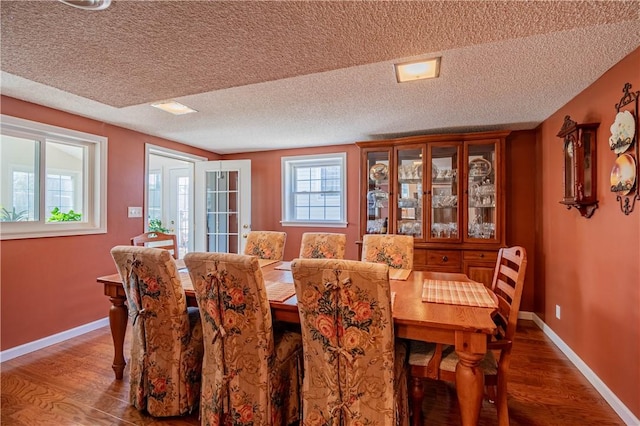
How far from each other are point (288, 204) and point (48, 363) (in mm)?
2998

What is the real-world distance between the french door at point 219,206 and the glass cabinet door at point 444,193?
8.01 ft

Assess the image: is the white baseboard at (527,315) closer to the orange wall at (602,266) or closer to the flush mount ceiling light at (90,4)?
the orange wall at (602,266)

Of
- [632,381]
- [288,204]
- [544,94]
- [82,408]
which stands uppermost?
[544,94]

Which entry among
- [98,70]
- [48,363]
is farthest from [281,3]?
[48,363]

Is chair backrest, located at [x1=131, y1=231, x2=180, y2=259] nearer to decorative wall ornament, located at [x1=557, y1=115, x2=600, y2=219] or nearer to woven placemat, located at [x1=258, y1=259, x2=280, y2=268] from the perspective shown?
woven placemat, located at [x1=258, y1=259, x2=280, y2=268]

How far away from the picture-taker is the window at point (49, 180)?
2.62 metres

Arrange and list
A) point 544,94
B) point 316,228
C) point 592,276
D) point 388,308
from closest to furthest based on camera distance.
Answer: point 388,308 < point 592,276 < point 544,94 < point 316,228

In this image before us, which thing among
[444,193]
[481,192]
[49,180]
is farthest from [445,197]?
[49,180]

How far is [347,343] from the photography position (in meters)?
1.37

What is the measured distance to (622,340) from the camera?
187 centimetres

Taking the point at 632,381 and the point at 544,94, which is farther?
the point at 544,94

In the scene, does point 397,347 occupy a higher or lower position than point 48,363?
higher

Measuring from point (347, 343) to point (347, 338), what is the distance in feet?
0.08

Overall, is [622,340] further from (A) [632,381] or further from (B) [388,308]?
(B) [388,308]
